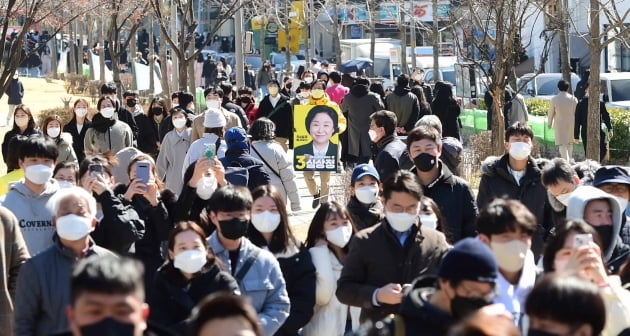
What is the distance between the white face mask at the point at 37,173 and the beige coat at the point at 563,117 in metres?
13.6

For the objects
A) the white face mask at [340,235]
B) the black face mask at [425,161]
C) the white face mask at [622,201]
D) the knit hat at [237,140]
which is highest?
the knit hat at [237,140]

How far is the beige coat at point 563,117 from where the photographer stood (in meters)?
20.3

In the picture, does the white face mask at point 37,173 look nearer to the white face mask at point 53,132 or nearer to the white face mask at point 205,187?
the white face mask at point 205,187

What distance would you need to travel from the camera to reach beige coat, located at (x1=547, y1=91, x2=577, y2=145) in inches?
798

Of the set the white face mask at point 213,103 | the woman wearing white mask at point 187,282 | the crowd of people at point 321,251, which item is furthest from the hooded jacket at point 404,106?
the woman wearing white mask at point 187,282

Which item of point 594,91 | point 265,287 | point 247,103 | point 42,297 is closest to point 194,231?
point 265,287

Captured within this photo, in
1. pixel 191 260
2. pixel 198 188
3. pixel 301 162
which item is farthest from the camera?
pixel 301 162

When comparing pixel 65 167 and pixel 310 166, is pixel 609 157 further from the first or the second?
pixel 65 167

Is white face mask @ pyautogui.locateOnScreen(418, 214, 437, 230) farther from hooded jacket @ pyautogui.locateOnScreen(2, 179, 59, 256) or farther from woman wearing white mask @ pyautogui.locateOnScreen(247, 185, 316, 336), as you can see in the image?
hooded jacket @ pyautogui.locateOnScreen(2, 179, 59, 256)

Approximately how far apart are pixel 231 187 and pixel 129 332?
2.88 m

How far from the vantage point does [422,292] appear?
4895 mm

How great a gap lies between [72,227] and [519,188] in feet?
12.5

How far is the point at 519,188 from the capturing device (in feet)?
29.9

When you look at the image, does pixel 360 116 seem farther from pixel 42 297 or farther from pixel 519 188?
pixel 42 297
